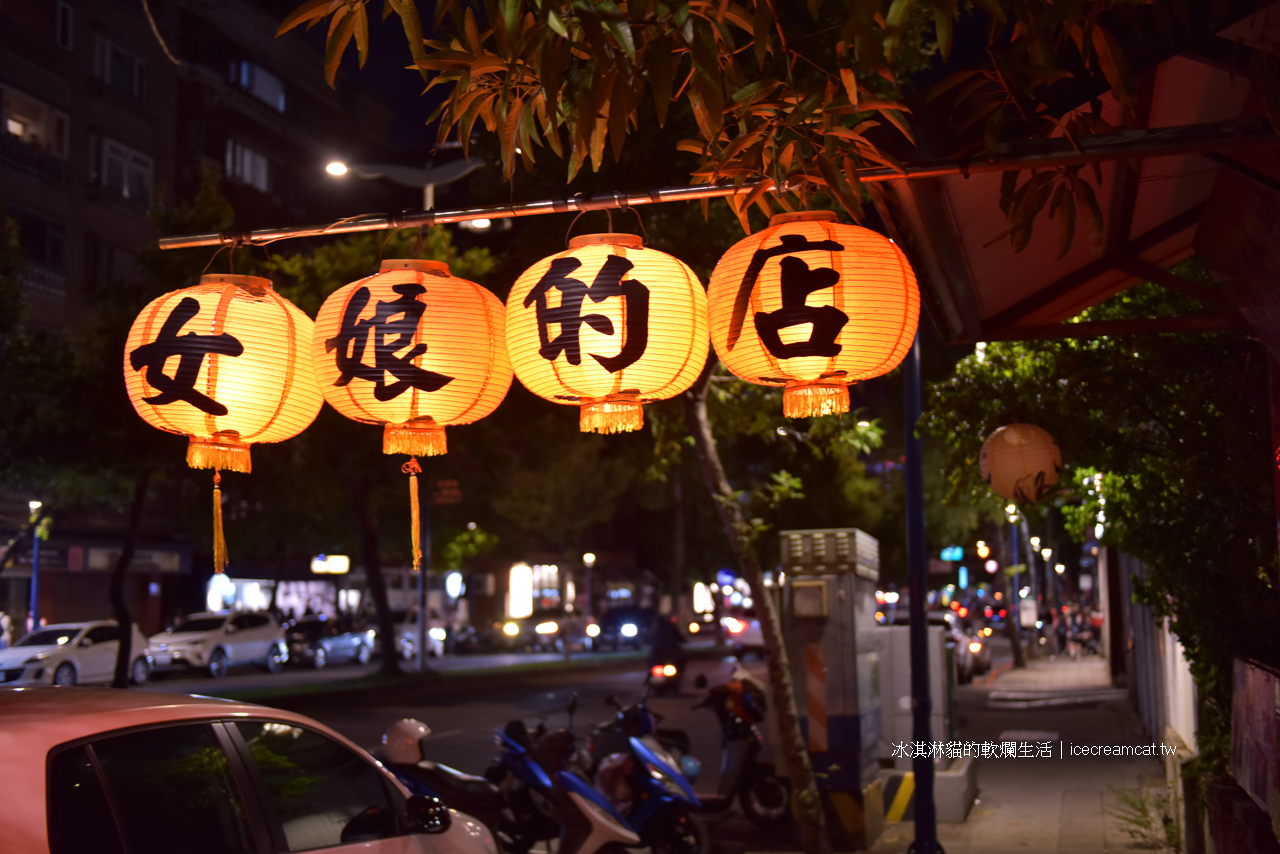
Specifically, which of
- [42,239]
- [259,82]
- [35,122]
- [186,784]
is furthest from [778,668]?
[259,82]

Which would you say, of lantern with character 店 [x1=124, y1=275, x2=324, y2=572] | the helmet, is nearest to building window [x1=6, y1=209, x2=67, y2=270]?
the helmet

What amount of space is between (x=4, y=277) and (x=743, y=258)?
19.2 metres

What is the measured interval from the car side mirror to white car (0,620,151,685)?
→ 22672mm

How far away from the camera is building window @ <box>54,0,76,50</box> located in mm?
31438

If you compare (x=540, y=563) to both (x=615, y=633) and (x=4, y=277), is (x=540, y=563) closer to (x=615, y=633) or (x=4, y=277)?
(x=615, y=633)

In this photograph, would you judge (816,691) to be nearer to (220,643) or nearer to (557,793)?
(557,793)

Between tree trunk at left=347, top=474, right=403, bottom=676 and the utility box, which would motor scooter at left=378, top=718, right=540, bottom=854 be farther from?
tree trunk at left=347, top=474, right=403, bottom=676

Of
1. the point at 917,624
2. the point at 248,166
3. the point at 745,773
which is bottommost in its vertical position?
the point at 745,773

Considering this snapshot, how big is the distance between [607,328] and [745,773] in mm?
7395

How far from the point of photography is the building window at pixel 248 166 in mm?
39938

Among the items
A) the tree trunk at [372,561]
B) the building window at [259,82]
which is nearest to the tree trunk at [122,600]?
the tree trunk at [372,561]

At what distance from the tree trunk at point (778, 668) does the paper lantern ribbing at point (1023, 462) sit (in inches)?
72.3

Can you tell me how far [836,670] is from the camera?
1038 centimetres

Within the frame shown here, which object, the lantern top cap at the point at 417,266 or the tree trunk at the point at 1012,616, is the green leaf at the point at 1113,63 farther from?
the tree trunk at the point at 1012,616
